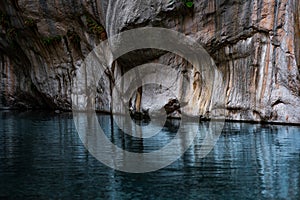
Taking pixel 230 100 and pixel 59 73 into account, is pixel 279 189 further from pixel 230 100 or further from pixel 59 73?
pixel 59 73

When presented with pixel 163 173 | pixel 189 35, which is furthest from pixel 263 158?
pixel 189 35

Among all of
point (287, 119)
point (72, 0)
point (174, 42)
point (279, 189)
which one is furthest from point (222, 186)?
point (72, 0)

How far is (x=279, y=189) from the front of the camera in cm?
1123

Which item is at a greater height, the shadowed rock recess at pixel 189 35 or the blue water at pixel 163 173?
the shadowed rock recess at pixel 189 35

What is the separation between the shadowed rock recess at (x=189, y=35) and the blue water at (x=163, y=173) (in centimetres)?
671

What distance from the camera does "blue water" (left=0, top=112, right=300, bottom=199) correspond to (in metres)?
11.2

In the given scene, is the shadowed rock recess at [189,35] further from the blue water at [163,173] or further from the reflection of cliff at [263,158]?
the blue water at [163,173]

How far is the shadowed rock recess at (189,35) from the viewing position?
86.0 feet

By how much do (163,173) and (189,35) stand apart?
18226mm

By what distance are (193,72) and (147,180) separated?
65.5 ft

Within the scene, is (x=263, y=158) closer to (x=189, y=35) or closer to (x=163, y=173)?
(x=163, y=173)

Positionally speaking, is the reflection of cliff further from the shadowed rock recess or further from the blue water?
the shadowed rock recess

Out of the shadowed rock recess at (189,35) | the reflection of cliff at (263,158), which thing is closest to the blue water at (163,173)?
the reflection of cliff at (263,158)

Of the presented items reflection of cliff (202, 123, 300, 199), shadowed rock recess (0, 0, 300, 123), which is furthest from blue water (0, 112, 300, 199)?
shadowed rock recess (0, 0, 300, 123)
